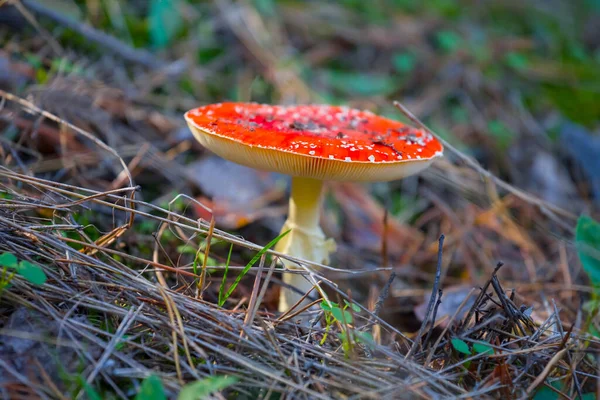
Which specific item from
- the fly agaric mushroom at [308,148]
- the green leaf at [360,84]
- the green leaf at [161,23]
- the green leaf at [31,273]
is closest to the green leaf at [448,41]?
the green leaf at [360,84]

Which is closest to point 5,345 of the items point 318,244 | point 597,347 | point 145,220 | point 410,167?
point 145,220

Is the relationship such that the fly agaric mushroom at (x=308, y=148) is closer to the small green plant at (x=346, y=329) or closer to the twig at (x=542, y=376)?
the small green plant at (x=346, y=329)

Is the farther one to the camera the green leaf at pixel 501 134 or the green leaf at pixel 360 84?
the green leaf at pixel 360 84

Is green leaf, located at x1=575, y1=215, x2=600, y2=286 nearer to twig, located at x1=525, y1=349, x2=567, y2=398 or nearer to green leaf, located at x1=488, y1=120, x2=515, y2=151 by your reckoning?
twig, located at x1=525, y1=349, x2=567, y2=398

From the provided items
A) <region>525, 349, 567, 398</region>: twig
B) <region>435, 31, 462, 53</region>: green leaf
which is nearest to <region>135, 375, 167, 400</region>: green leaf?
<region>525, 349, 567, 398</region>: twig

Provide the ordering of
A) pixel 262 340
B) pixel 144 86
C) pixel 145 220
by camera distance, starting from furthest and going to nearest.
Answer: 1. pixel 144 86
2. pixel 145 220
3. pixel 262 340

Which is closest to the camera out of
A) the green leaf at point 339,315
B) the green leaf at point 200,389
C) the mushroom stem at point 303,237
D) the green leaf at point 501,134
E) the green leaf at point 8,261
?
the green leaf at point 200,389

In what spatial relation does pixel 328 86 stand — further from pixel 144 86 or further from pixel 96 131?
pixel 96 131
